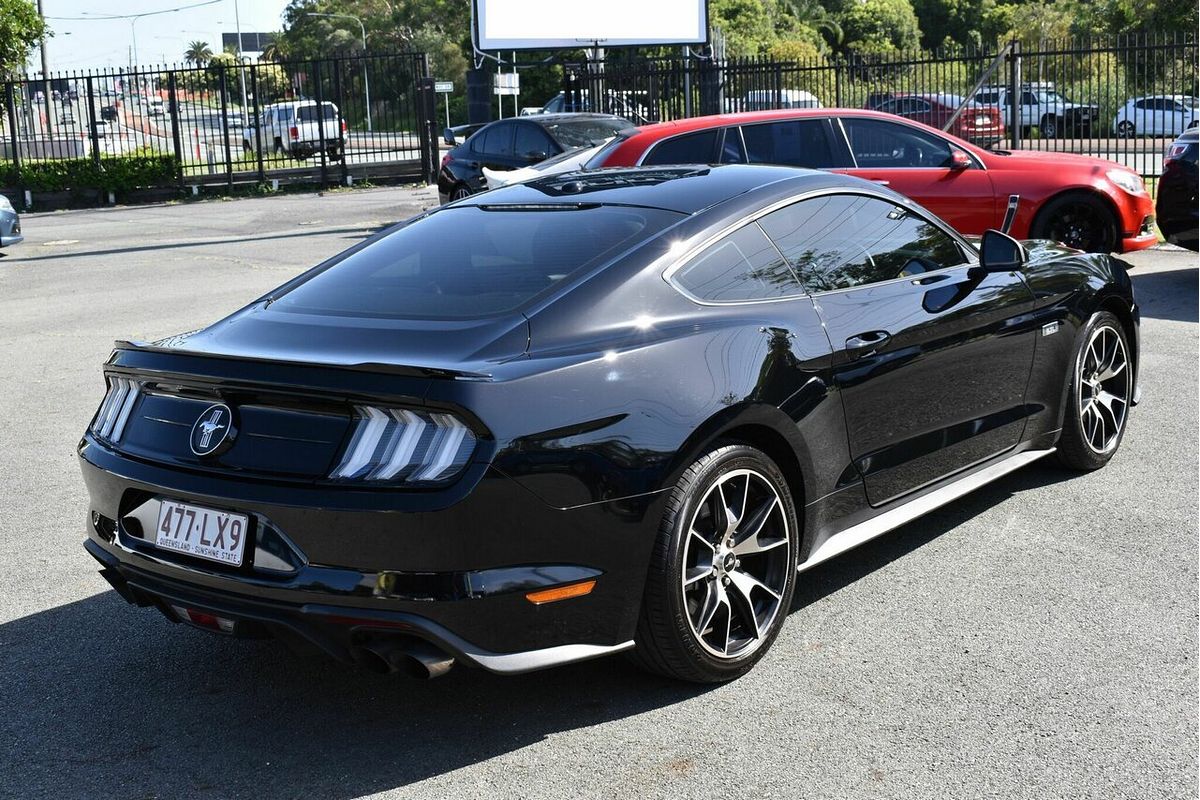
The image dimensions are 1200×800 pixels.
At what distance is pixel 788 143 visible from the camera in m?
11.4

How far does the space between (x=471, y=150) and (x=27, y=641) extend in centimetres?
1449

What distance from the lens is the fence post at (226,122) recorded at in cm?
2715

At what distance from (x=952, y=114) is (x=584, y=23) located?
947 cm

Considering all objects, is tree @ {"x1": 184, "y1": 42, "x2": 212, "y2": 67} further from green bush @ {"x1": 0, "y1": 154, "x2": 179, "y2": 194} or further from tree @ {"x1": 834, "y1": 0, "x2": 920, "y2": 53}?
green bush @ {"x1": 0, "y1": 154, "x2": 179, "y2": 194}

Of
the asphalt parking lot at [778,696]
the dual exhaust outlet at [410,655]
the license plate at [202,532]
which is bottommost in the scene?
the asphalt parking lot at [778,696]

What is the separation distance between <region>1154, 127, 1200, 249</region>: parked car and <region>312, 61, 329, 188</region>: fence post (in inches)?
772

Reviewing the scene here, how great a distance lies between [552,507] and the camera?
339 cm

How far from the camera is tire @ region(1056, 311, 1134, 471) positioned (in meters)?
5.65

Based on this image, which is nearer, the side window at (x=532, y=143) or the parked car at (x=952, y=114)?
the side window at (x=532, y=143)

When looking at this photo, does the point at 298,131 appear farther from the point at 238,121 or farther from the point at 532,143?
the point at 532,143

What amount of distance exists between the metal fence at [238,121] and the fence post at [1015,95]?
1235 cm

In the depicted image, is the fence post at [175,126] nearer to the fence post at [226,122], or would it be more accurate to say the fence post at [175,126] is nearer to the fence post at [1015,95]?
the fence post at [226,122]

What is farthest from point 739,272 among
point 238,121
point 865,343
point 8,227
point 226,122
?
point 238,121

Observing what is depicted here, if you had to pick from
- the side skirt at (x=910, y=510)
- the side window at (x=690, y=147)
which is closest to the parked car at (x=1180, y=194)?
the side window at (x=690, y=147)
